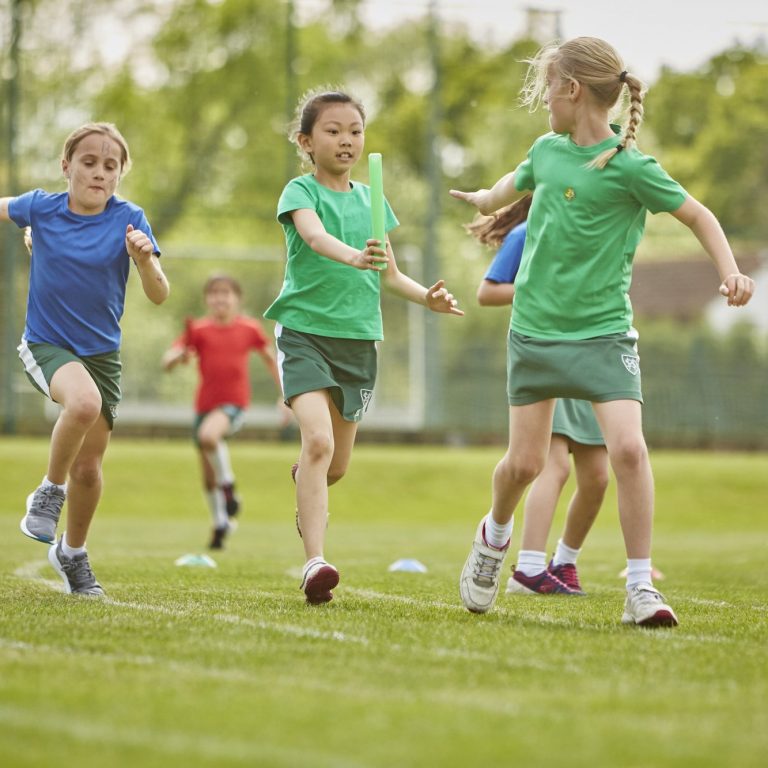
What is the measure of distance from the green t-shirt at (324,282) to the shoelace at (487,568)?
1.13 metres

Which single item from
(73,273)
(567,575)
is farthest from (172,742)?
(567,575)

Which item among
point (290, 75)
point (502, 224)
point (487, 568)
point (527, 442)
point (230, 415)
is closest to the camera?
point (527, 442)

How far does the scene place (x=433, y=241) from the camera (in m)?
21.5

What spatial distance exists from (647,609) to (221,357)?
7.12m

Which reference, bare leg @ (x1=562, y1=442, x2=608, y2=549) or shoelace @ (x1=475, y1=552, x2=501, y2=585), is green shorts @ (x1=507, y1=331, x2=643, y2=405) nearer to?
shoelace @ (x1=475, y1=552, x2=501, y2=585)

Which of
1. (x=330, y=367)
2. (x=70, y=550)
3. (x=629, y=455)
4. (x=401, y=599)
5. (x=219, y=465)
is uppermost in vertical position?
(x=330, y=367)

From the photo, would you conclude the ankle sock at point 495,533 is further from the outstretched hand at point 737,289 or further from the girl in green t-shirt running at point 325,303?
the outstretched hand at point 737,289

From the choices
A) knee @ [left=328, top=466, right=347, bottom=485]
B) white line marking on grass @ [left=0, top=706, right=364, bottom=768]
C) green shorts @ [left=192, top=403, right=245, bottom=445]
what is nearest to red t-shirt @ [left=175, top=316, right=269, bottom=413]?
green shorts @ [left=192, top=403, right=245, bottom=445]

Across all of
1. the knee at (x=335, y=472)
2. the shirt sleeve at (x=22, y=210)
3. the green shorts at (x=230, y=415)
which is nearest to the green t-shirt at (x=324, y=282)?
the knee at (x=335, y=472)

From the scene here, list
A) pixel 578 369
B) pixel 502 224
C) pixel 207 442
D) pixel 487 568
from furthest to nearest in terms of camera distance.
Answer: pixel 207 442 < pixel 502 224 < pixel 487 568 < pixel 578 369

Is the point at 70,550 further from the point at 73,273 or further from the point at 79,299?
the point at 73,273

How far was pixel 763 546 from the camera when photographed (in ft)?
39.4

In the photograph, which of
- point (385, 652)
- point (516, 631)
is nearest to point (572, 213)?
point (516, 631)

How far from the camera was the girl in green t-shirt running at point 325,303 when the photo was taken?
5500 mm
